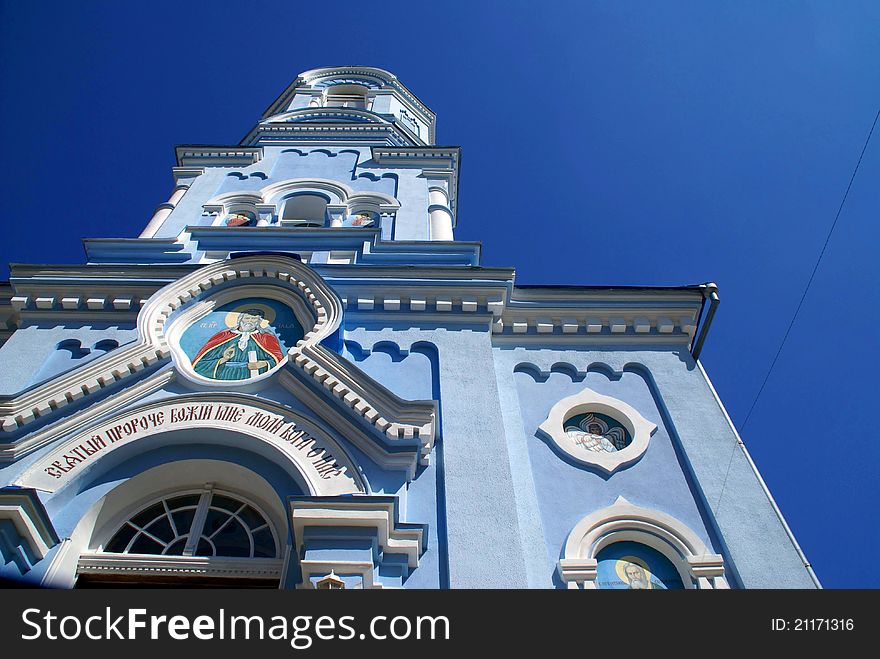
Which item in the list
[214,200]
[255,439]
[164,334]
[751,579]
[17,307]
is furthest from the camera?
[214,200]

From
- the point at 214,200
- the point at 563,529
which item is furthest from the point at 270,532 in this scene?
the point at 214,200

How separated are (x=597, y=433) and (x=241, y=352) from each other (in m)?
4.02

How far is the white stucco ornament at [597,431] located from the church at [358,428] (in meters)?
0.03

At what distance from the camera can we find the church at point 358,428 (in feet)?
25.0

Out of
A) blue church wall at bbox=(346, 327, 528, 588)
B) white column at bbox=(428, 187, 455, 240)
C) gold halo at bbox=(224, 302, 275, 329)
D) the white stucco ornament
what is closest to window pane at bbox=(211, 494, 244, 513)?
blue church wall at bbox=(346, 327, 528, 588)

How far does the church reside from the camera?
7617mm

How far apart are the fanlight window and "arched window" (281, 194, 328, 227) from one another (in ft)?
21.9

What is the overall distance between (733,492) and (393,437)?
3.43 meters

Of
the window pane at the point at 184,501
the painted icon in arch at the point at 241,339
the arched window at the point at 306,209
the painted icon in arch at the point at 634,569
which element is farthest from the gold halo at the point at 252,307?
the painted icon in arch at the point at 634,569

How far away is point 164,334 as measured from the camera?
385 inches

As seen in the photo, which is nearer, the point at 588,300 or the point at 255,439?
the point at 255,439

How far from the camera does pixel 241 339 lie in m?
9.91

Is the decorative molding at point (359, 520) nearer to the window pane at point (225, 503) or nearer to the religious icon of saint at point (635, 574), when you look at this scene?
the window pane at point (225, 503)
